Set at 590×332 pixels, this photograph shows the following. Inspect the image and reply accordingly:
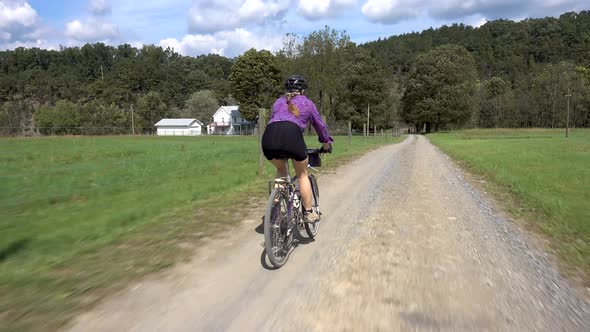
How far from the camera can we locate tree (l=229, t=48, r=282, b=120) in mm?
73562

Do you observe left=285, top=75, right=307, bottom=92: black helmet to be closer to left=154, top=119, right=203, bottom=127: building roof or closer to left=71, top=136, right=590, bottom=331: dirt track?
left=71, top=136, right=590, bottom=331: dirt track

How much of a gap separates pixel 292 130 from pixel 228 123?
96735 millimetres

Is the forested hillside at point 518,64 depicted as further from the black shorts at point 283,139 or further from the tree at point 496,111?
the black shorts at point 283,139

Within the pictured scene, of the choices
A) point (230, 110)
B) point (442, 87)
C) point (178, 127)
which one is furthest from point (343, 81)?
point (178, 127)

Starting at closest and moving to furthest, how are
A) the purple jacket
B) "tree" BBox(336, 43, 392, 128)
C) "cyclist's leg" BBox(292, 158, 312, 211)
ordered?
the purple jacket, "cyclist's leg" BBox(292, 158, 312, 211), "tree" BBox(336, 43, 392, 128)

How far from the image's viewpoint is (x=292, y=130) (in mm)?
3973

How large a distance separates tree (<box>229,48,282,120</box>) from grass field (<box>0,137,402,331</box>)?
6413 cm

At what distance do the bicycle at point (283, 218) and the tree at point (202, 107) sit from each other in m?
102

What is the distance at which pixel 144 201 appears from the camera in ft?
23.7

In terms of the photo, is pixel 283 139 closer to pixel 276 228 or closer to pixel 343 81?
pixel 276 228

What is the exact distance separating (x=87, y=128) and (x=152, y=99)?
56836 millimetres

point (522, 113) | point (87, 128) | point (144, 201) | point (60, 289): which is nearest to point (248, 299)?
point (60, 289)

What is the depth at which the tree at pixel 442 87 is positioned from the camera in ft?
235

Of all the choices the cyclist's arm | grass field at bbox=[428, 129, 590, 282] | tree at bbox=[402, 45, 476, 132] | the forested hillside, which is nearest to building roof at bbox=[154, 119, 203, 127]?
Answer: the forested hillside
